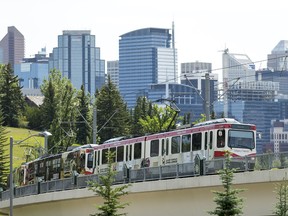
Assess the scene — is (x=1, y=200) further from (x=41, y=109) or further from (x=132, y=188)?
(x=41, y=109)

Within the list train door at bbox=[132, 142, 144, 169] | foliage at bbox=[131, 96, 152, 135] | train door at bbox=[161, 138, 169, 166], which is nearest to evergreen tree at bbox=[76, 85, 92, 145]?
foliage at bbox=[131, 96, 152, 135]

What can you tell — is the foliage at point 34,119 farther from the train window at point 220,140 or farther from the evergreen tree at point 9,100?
the train window at point 220,140

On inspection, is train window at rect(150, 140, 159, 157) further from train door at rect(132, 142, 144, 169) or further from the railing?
the railing

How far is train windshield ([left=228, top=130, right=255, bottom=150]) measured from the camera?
47744 millimetres

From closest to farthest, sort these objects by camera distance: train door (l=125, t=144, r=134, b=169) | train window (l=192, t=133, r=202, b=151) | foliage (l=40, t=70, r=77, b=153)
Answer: train window (l=192, t=133, r=202, b=151) < train door (l=125, t=144, r=134, b=169) < foliage (l=40, t=70, r=77, b=153)

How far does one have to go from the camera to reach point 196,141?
48.3 meters

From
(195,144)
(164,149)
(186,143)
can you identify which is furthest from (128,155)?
(195,144)

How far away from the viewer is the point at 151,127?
12019 centimetres

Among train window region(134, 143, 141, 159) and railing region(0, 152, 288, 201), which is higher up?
train window region(134, 143, 141, 159)

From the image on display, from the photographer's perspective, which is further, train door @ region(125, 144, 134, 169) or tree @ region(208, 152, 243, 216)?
train door @ region(125, 144, 134, 169)

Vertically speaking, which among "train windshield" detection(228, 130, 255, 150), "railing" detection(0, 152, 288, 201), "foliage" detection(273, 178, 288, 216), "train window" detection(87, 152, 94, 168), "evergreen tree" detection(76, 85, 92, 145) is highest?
"evergreen tree" detection(76, 85, 92, 145)

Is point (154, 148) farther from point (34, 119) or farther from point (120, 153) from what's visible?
point (34, 119)

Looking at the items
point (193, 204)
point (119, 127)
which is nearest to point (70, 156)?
point (193, 204)

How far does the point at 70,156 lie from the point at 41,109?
98.8 m
